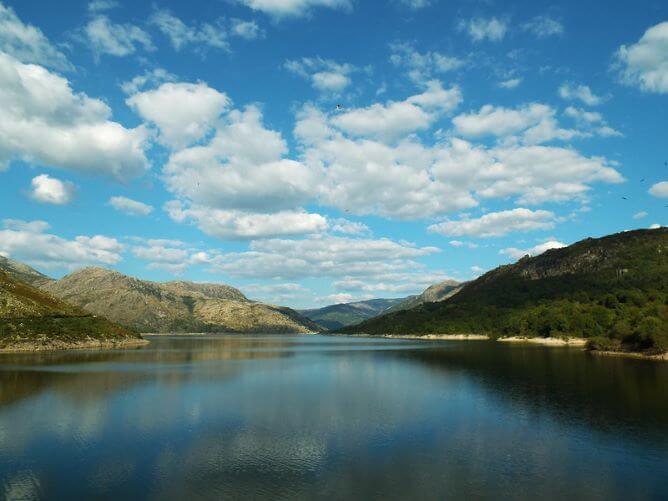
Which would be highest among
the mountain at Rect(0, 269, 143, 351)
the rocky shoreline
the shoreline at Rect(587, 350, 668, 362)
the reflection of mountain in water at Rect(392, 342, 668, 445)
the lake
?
the mountain at Rect(0, 269, 143, 351)

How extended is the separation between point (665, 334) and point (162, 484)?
151 metres

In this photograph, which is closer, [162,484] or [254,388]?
[162,484]

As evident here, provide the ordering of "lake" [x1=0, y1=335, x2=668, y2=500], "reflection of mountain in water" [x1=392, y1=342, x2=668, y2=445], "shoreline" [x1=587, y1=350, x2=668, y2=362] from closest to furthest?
"lake" [x1=0, y1=335, x2=668, y2=500] → "reflection of mountain in water" [x1=392, y1=342, x2=668, y2=445] → "shoreline" [x1=587, y1=350, x2=668, y2=362]

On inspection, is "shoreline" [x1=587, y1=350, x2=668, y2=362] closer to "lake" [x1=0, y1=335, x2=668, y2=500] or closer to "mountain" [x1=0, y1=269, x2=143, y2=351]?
"lake" [x1=0, y1=335, x2=668, y2=500]

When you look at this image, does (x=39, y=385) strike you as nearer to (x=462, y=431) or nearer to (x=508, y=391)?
(x=462, y=431)

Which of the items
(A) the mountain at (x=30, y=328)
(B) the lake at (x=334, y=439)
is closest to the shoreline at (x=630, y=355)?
(B) the lake at (x=334, y=439)

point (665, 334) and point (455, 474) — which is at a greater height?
point (665, 334)

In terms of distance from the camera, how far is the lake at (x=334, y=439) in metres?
33.8

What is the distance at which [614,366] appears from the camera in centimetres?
11369

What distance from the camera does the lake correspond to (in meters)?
33.8

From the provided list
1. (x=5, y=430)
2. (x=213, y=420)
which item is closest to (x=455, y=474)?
(x=213, y=420)

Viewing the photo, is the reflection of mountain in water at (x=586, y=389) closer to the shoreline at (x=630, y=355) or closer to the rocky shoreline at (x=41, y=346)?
the shoreline at (x=630, y=355)

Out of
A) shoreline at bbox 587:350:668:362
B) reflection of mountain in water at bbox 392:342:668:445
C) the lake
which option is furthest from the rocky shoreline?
shoreline at bbox 587:350:668:362

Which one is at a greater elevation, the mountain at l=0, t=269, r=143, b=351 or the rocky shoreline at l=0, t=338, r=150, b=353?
the mountain at l=0, t=269, r=143, b=351
